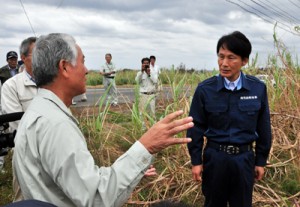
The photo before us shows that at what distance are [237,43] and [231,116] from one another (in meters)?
0.47

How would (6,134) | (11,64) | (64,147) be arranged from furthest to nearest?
(11,64) < (6,134) < (64,147)

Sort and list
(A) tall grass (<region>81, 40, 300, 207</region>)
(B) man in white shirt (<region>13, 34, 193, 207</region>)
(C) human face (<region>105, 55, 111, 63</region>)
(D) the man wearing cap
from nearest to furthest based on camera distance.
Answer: (B) man in white shirt (<region>13, 34, 193, 207</region>)
(A) tall grass (<region>81, 40, 300, 207</region>)
(D) the man wearing cap
(C) human face (<region>105, 55, 111, 63</region>)

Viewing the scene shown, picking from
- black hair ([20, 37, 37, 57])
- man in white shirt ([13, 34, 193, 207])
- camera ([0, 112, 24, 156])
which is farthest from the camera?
black hair ([20, 37, 37, 57])

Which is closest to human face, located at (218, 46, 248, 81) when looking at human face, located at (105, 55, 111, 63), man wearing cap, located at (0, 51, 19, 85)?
man wearing cap, located at (0, 51, 19, 85)

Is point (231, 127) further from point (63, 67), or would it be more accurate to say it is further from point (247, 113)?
point (63, 67)

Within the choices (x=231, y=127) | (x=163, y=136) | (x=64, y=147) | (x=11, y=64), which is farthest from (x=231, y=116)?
(x=11, y=64)

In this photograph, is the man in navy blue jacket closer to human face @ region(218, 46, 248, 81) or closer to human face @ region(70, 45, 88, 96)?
human face @ region(218, 46, 248, 81)

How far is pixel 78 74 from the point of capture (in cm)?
142

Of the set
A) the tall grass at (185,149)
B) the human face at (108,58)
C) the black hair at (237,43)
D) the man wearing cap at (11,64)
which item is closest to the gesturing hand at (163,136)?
the black hair at (237,43)

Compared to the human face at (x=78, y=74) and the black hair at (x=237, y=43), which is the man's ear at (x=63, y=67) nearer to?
the human face at (x=78, y=74)

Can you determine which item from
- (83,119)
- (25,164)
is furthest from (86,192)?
(83,119)

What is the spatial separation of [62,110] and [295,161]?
10.6 feet

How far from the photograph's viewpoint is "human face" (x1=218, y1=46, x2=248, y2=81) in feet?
8.23

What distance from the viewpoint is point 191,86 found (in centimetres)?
539
